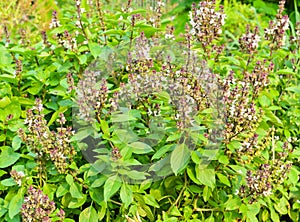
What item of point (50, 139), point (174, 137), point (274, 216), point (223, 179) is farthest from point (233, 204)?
point (50, 139)

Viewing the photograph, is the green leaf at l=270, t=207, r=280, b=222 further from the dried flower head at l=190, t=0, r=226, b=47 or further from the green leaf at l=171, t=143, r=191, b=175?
the dried flower head at l=190, t=0, r=226, b=47

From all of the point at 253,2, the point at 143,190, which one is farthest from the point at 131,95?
the point at 253,2

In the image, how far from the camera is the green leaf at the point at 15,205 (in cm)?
203

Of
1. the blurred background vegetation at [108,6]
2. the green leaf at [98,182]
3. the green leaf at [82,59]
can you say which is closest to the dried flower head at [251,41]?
the green leaf at [82,59]

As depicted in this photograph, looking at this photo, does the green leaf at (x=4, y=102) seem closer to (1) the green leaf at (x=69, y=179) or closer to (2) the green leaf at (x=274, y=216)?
(1) the green leaf at (x=69, y=179)

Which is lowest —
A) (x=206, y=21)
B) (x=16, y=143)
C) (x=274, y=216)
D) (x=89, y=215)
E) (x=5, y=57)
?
(x=274, y=216)

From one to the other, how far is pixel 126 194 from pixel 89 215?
24cm

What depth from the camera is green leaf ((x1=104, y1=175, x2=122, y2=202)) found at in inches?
74.8

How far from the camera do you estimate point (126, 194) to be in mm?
1955

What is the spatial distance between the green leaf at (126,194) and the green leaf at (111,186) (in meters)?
0.03

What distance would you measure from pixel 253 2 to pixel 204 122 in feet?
14.7

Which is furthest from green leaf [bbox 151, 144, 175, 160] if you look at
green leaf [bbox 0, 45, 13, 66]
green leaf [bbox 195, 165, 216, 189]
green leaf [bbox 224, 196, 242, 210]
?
green leaf [bbox 0, 45, 13, 66]

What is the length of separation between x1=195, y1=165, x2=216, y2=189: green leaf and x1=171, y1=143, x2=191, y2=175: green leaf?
0.10 meters

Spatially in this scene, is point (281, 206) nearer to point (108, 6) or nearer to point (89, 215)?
point (89, 215)
